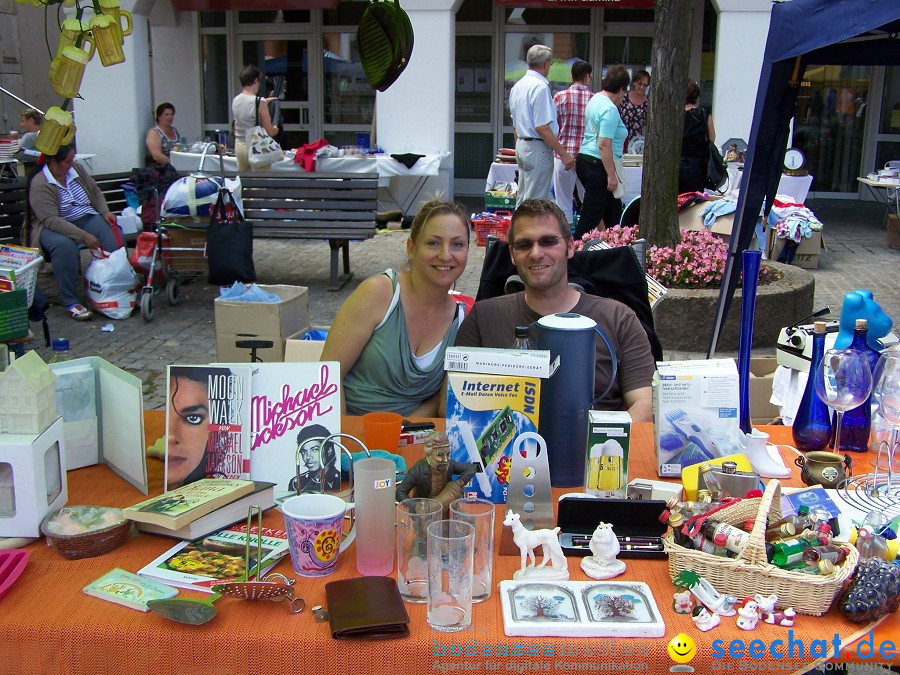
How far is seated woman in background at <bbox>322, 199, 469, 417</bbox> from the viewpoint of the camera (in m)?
2.94

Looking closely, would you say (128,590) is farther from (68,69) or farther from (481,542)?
(68,69)

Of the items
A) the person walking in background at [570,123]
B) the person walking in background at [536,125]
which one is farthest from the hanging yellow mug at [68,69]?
the person walking in background at [570,123]

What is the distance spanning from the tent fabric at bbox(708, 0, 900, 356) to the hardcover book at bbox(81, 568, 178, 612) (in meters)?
3.15

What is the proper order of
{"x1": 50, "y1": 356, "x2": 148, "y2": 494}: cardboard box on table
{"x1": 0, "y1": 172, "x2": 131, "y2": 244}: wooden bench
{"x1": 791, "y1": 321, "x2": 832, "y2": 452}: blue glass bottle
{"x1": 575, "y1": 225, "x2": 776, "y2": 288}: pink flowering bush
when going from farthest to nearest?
{"x1": 0, "y1": 172, "x2": 131, "y2": 244}: wooden bench, {"x1": 575, "y1": 225, "x2": 776, "y2": 288}: pink flowering bush, {"x1": 791, "y1": 321, "x2": 832, "y2": 452}: blue glass bottle, {"x1": 50, "y1": 356, "x2": 148, "y2": 494}: cardboard box on table

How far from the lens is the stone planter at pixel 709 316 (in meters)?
5.94

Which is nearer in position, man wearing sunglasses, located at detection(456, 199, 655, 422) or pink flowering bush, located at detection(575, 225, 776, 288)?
man wearing sunglasses, located at detection(456, 199, 655, 422)

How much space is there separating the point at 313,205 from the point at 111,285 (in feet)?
6.18

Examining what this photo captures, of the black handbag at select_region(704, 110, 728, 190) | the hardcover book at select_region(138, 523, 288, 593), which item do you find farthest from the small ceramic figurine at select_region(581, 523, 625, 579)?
the black handbag at select_region(704, 110, 728, 190)

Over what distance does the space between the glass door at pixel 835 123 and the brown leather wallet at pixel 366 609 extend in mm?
13063

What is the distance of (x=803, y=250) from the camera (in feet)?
29.0

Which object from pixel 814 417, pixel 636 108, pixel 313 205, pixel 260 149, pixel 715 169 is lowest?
pixel 814 417

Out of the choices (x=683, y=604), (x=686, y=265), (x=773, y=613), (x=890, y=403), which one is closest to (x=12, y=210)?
(x=686, y=265)

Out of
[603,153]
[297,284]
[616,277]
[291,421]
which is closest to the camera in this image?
[291,421]

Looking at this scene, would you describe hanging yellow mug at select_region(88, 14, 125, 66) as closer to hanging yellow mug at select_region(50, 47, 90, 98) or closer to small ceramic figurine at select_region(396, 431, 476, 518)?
hanging yellow mug at select_region(50, 47, 90, 98)
